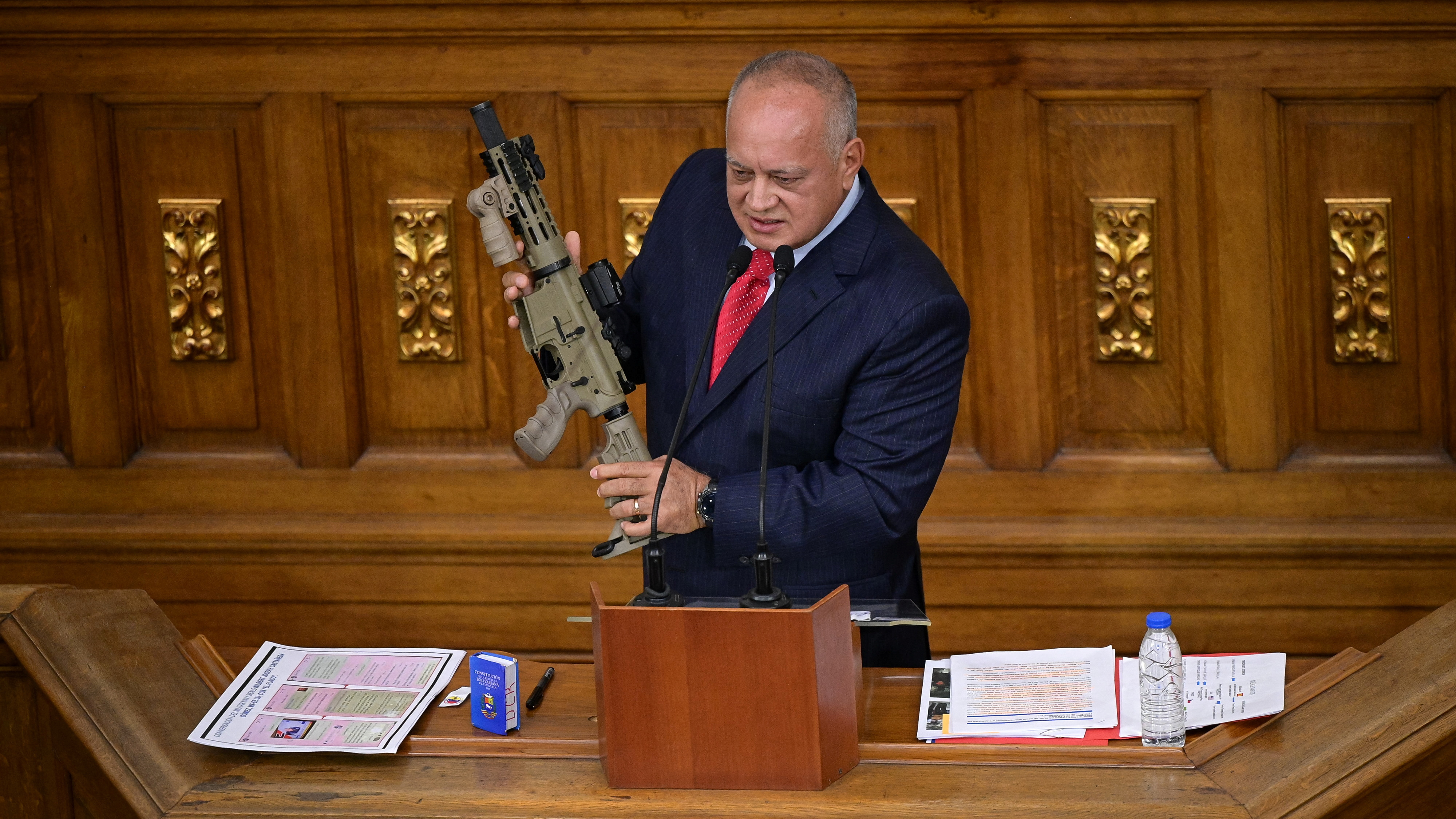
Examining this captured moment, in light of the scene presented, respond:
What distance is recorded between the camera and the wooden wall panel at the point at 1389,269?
3562mm

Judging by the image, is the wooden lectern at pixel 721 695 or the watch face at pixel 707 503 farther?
the watch face at pixel 707 503

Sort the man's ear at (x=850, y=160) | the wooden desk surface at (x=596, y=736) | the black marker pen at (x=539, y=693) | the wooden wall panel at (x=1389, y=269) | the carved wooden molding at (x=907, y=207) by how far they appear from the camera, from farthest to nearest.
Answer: the carved wooden molding at (x=907, y=207) → the wooden wall panel at (x=1389, y=269) → the man's ear at (x=850, y=160) → the black marker pen at (x=539, y=693) → the wooden desk surface at (x=596, y=736)

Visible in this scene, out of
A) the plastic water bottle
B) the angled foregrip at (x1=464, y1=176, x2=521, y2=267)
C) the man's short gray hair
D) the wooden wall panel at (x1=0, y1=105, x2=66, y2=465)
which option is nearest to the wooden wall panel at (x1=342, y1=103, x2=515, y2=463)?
the wooden wall panel at (x1=0, y1=105, x2=66, y2=465)

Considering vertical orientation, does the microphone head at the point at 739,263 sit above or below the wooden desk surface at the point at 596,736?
above

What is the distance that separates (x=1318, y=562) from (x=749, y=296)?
1989 mm

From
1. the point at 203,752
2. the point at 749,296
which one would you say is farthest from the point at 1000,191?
the point at 203,752

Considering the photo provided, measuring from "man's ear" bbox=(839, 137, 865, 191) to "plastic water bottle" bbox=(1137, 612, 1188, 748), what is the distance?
767 millimetres

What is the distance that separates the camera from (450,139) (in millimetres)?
3762

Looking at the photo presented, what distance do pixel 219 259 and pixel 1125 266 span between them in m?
2.22

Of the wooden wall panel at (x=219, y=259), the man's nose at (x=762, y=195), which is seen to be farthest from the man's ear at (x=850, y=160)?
the wooden wall panel at (x=219, y=259)

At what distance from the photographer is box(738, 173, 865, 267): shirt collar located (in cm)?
224

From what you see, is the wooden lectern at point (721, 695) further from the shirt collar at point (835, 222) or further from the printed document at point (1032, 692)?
the shirt collar at point (835, 222)

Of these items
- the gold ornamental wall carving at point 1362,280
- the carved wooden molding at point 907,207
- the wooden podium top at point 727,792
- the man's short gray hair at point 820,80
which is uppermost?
the man's short gray hair at point 820,80

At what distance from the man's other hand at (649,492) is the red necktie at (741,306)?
222 mm
